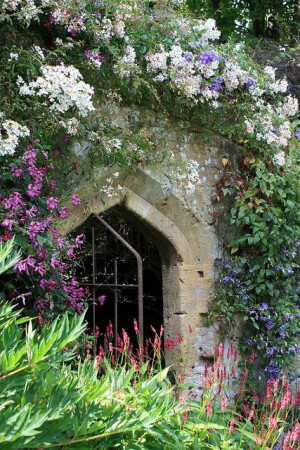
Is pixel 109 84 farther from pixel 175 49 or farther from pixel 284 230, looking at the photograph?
pixel 284 230

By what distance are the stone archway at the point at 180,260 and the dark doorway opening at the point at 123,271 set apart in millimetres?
1426

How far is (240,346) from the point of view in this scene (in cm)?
473

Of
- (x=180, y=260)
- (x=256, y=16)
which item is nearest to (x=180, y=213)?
(x=180, y=260)

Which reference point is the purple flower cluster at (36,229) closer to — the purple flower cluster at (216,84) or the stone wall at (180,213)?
the stone wall at (180,213)

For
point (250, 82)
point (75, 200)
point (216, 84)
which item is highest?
point (250, 82)

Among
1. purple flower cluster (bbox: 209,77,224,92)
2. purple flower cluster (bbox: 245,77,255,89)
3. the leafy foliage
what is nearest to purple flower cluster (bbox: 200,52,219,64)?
purple flower cluster (bbox: 209,77,224,92)

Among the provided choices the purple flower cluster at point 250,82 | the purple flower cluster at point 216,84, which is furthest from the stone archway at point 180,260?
the purple flower cluster at point 250,82

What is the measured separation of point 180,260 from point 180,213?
1.18 feet

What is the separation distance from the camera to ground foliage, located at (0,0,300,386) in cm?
336

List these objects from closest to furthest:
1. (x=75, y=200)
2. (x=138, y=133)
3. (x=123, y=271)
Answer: (x=75, y=200)
(x=138, y=133)
(x=123, y=271)

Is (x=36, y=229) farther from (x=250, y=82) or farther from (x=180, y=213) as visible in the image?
(x=250, y=82)

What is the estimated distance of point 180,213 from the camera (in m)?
4.59

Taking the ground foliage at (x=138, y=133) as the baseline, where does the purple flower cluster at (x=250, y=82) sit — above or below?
above

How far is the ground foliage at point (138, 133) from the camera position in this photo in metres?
3.36
